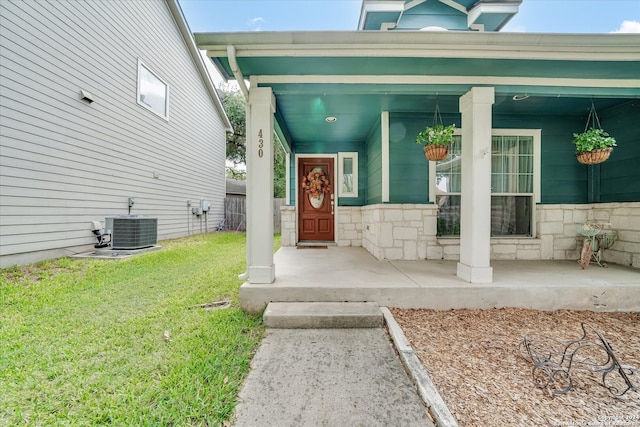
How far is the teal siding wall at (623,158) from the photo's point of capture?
3.59 m

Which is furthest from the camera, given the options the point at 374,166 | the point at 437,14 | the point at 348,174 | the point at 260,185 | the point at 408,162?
the point at 348,174

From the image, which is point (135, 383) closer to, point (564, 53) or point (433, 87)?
point (433, 87)

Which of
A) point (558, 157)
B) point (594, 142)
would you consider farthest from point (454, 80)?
point (558, 157)

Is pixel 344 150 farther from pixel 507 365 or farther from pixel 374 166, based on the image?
pixel 507 365

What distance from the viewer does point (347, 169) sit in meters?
5.95

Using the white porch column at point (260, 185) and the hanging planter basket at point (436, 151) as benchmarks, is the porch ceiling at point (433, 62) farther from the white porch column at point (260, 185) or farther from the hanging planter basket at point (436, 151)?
the hanging planter basket at point (436, 151)

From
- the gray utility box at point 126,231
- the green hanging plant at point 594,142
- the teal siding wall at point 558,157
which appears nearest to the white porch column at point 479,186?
the green hanging plant at point 594,142

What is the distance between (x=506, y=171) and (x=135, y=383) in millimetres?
5247

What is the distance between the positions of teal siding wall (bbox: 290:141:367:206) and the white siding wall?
3576 mm

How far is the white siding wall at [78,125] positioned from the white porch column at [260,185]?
3.56 meters

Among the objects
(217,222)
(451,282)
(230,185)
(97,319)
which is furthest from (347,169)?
(230,185)

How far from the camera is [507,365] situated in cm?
177

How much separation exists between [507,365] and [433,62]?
2.72m

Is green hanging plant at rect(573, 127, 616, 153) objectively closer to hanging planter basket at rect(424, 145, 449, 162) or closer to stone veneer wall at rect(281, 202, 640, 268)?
stone veneer wall at rect(281, 202, 640, 268)
